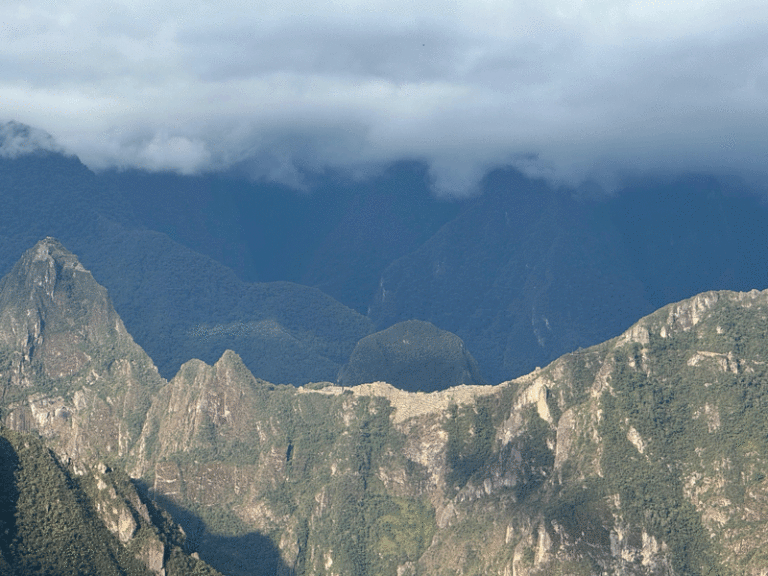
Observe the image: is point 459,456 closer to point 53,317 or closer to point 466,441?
point 466,441

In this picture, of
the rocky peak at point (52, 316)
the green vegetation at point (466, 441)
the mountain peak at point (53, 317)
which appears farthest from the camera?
the rocky peak at point (52, 316)

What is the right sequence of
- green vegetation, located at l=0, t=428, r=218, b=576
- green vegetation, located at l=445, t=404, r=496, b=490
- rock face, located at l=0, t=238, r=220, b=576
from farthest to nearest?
rock face, located at l=0, t=238, r=220, b=576
green vegetation, located at l=445, t=404, r=496, b=490
green vegetation, located at l=0, t=428, r=218, b=576

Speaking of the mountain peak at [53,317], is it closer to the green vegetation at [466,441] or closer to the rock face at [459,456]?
the rock face at [459,456]

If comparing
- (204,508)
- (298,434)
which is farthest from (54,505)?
(298,434)

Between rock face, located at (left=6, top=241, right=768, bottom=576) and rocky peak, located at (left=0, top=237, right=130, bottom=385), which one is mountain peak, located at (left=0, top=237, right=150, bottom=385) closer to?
rocky peak, located at (left=0, top=237, right=130, bottom=385)

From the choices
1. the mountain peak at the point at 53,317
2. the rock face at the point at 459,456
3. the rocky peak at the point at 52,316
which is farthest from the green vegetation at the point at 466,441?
the rocky peak at the point at 52,316

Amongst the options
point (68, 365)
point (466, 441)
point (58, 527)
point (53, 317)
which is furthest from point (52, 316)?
point (58, 527)

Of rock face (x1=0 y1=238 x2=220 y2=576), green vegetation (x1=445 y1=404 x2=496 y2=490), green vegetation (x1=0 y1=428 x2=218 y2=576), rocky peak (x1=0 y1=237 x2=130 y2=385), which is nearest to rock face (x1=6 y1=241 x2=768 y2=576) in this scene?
green vegetation (x1=445 y1=404 x2=496 y2=490)

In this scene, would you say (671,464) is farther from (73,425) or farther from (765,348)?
(73,425)
